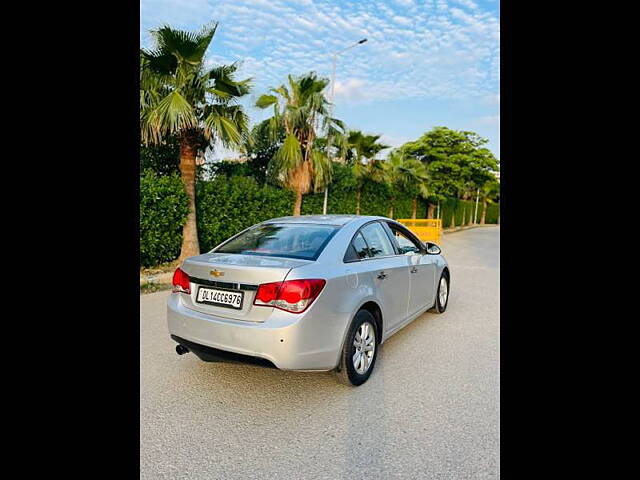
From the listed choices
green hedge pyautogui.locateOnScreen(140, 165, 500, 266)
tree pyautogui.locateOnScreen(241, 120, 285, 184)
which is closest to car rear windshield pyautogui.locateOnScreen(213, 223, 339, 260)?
green hedge pyautogui.locateOnScreen(140, 165, 500, 266)

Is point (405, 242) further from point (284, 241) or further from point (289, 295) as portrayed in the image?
point (289, 295)

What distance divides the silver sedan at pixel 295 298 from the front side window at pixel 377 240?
0.05 feet

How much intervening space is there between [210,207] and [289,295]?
8.05 metres

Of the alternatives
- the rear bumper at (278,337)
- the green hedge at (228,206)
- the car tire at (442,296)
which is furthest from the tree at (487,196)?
the rear bumper at (278,337)

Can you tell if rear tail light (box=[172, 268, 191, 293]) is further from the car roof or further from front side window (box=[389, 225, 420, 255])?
front side window (box=[389, 225, 420, 255])

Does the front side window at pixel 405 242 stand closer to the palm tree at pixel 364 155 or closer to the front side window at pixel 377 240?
the front side window at pixel 377 240

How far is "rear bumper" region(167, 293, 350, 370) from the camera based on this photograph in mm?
2885

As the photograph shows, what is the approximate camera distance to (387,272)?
391 cm

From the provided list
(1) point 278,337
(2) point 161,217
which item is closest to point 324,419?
(1) point 278,337

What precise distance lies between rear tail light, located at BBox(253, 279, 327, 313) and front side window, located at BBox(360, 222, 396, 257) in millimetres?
1118
